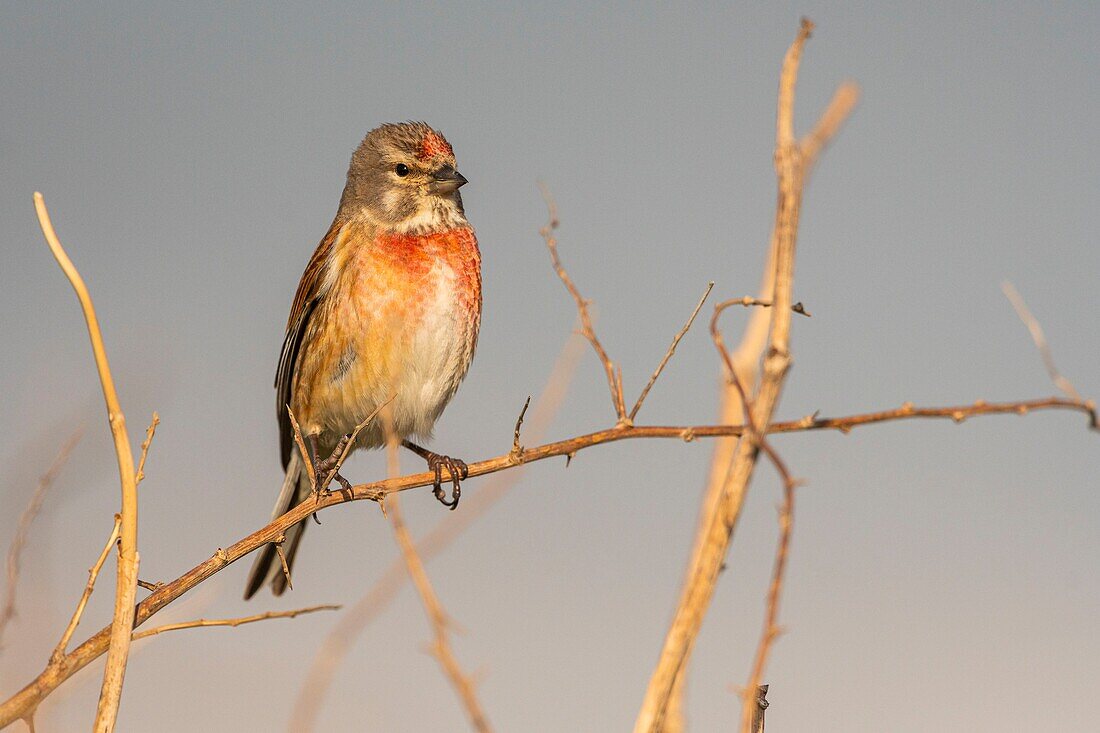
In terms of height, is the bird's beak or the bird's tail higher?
the bird's beak

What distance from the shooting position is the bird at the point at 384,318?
436cm

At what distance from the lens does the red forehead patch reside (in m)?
4.82

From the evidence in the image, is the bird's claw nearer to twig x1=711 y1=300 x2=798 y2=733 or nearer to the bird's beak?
the bird's beak

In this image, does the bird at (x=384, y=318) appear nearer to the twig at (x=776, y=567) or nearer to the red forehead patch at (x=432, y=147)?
the red forehead patch at (x=432, y=147)

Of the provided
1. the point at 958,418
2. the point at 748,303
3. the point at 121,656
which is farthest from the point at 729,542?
the point at 121,656

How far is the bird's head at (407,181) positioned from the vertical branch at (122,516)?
277cm

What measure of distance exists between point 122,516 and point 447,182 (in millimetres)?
3032

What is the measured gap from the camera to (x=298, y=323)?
15.3 ft

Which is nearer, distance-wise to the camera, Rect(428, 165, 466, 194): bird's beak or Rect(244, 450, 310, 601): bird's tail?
A: Rect(244, 450, 310, 601): bird's tail

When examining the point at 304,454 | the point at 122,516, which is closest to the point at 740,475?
the point at 122,516

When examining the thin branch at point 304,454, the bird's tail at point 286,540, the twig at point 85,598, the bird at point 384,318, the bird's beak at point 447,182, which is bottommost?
the twig at point 85,598

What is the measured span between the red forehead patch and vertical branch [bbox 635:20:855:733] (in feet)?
10.9

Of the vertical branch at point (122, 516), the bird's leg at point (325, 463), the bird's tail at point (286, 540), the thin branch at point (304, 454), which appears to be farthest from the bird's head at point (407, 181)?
the vertical branch at point (122, 516)

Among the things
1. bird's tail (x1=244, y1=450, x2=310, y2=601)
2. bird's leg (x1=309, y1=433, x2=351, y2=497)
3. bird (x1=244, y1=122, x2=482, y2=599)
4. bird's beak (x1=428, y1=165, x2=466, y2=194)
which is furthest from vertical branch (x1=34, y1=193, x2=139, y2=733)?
bird's beak (x1=428, y1=165, x2=466, y2=194)
